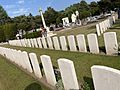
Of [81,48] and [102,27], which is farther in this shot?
[102,27]

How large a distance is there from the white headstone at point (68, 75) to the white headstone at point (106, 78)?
114 centimetres

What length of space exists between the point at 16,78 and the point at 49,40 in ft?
29.0

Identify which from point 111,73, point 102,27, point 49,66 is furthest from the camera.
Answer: point 102,27

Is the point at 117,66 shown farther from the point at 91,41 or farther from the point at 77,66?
the point at 91,41

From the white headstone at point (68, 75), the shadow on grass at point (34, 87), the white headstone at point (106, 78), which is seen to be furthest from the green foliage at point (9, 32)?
the white headstone at point (106, 78)

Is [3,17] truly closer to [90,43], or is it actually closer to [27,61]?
[90,43]

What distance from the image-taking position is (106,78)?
15.4 ft

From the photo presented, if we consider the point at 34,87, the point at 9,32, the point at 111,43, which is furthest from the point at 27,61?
the point at 9,32

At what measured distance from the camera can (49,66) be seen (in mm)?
8164

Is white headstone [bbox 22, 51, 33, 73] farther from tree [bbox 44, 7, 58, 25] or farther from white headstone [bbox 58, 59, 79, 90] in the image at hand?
tree [bbox 44, 7, 58, 25]

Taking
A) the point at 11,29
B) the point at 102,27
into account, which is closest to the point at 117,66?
the point at 102,27

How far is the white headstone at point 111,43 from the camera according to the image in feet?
34.9

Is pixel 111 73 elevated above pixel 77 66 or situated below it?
above

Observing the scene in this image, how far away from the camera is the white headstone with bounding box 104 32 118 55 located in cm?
1063
